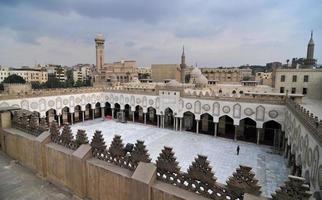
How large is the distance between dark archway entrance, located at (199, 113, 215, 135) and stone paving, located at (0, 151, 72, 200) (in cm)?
1970

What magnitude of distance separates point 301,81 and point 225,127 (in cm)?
933

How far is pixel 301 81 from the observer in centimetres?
2150

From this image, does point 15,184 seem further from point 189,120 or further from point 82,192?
point 189,120

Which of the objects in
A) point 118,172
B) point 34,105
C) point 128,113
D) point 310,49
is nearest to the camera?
point 118,172

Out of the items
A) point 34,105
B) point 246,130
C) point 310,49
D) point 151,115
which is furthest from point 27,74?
point 310,49

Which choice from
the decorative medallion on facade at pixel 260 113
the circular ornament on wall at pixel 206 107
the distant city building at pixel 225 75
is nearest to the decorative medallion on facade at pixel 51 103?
the circular ornament on wall at pixel 206 107

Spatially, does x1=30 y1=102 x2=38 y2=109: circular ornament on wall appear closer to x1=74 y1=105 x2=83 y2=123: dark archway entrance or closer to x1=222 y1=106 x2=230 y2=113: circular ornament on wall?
x1=74 y1=105 x2=83 y2=123: dark archway entrance

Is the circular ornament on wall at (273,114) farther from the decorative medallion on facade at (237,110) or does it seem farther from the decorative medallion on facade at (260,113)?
the decorative medallion on facade at (237,110)

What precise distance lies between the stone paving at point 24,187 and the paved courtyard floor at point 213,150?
31.7ft

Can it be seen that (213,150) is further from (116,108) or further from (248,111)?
(116,108)

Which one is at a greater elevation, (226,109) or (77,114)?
(226,109)

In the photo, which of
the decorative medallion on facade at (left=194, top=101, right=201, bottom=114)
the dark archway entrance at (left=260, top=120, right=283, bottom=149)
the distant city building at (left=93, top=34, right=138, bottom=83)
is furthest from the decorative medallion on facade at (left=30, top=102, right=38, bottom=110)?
the distant city building at (left=93, top=34, right=138, bottom=83)

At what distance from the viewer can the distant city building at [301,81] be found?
818 inches

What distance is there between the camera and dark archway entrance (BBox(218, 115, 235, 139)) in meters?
21.9
